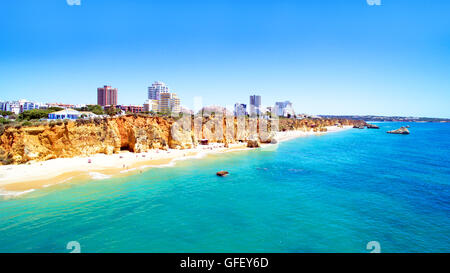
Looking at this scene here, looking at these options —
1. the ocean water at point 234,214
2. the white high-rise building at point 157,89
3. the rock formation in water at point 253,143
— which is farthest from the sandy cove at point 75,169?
the white high-rise building at point 157,89

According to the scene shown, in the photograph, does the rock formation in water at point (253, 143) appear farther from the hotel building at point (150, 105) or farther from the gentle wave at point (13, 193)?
the hotel building at point (150, 105)

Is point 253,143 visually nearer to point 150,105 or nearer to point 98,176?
point 98,176

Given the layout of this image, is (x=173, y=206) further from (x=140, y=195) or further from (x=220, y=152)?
(x=220, y=152)

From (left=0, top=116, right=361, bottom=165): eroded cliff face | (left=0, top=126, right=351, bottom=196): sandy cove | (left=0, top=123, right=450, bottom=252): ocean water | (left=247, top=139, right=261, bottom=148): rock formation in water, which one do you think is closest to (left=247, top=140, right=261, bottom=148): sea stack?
(left=247, top=139, right=261, bottom=148): rock formation in water

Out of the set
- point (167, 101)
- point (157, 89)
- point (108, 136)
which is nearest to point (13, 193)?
point (108, 136)

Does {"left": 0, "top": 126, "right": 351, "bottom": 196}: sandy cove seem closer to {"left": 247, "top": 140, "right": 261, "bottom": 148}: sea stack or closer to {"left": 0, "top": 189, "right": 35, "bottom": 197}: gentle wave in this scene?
{"left": 0, "top": 189, "right": 35, "bottom": 197}: gentle wave
